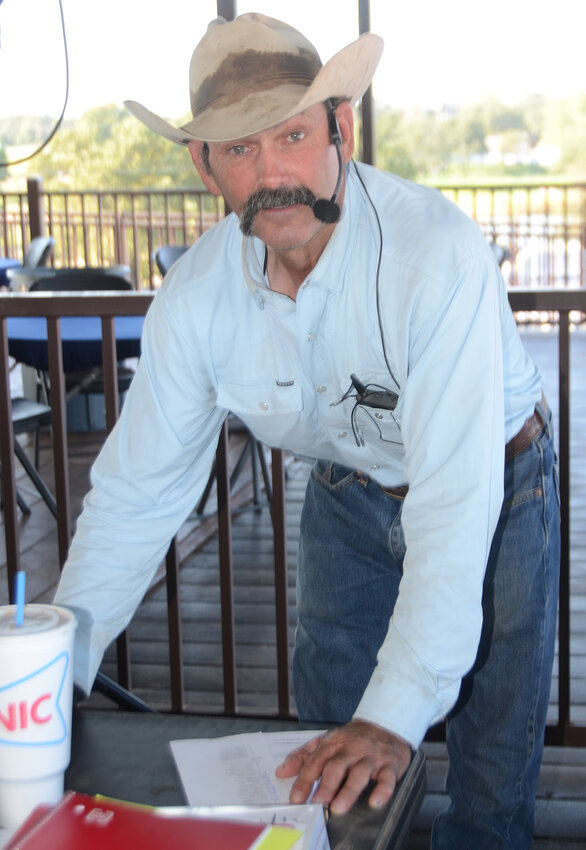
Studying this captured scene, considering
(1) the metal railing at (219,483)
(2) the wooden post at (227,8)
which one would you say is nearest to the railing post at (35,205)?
(1) the metal railing at (219,483)

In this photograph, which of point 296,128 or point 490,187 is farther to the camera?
point 490,187

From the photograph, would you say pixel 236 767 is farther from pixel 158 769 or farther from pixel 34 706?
pixel 34 706

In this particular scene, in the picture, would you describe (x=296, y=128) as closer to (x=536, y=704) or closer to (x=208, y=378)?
(x=208, y=378)

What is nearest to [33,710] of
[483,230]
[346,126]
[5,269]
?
[346,126]

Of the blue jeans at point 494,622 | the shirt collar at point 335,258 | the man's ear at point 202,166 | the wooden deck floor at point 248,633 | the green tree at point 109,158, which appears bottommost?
the wooden deck floor at point 248,633

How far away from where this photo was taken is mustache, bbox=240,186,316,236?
137 centimetres

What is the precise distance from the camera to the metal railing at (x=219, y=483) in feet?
6.64

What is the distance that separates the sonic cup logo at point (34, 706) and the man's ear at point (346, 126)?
2.93ft

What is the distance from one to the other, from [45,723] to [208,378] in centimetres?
75

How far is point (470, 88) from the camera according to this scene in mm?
25734

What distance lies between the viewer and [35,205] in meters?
7.23

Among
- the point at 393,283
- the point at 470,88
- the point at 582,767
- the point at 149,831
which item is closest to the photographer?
the point at 149,831

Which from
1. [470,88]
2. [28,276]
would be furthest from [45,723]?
[470,88]

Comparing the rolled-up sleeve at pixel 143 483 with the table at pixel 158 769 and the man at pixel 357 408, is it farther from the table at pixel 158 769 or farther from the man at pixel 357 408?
the table at pixel 158 769
